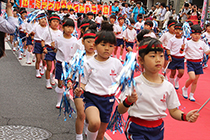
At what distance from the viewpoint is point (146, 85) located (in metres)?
3.14

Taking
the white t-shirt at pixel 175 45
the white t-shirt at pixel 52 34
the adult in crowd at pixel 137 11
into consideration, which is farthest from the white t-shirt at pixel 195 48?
the adult in crowd at pixel 137 11

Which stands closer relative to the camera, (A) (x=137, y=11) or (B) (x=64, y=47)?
(B) (x=64, y=47)

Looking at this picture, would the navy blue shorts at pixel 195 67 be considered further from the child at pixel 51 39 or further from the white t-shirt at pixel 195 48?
the child at pixel 51 39

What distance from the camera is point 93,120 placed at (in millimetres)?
3607

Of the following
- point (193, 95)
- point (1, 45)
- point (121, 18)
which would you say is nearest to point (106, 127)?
point (1, 45)

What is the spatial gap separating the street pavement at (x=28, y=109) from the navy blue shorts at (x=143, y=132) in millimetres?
1837

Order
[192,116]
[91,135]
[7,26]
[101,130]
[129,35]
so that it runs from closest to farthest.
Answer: [192,116], [91,135], [7,26], [101,130], [129,35]

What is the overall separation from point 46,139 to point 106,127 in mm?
1143

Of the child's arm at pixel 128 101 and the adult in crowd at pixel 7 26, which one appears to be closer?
the child's arm at pixel 128 101

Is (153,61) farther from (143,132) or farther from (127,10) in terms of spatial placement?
(127,10)

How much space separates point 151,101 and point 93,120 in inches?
35.0

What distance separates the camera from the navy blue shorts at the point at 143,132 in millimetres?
3109

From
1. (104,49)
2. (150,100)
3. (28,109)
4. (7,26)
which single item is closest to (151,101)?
(150,100)

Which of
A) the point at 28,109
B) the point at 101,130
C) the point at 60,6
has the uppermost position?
the point at 60,6
